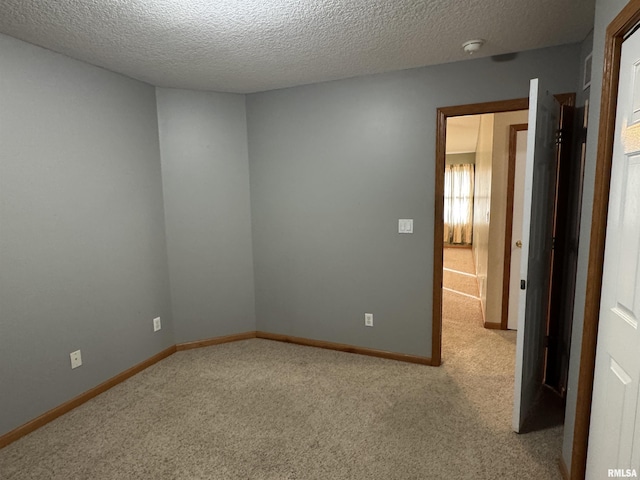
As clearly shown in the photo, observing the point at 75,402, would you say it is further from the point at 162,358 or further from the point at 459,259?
the point at 459,259

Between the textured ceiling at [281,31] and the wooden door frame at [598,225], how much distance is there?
2.29 ft

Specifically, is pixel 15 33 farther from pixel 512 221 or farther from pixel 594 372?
pixel 512 221

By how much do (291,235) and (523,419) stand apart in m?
2.19

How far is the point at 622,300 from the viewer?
4.17ft

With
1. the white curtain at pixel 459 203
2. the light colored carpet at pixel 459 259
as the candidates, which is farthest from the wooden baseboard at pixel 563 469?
the white curtain at pixel 459 203

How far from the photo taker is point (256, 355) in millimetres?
3248

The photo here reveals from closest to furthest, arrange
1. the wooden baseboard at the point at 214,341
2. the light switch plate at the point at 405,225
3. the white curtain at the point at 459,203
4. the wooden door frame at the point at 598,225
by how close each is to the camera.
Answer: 1. the wooden door frame at the point at 598,225
2. the light switch plate at the point at 405,225
3. the wooden baseboard at the point at 214,341
4. the white curtain at the point at 459,203

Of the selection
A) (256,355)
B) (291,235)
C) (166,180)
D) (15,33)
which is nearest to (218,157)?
(166,180)

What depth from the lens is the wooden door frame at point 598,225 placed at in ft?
4.29

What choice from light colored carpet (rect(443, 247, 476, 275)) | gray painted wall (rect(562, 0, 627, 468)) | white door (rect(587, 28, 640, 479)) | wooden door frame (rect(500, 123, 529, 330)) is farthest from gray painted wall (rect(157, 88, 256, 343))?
light colored carpet (rect(443, 247, 476, 275))

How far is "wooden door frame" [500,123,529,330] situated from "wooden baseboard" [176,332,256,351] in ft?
8.37

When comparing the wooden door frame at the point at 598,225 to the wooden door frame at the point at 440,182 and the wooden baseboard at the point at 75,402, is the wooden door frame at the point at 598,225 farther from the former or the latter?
the wooden baseboard at the point at 75,402

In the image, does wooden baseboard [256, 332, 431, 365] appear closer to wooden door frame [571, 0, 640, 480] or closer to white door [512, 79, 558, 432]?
white door [512, 79, 558, 432]

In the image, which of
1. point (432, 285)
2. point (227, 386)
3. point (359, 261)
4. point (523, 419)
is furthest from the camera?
point (359, 261)
